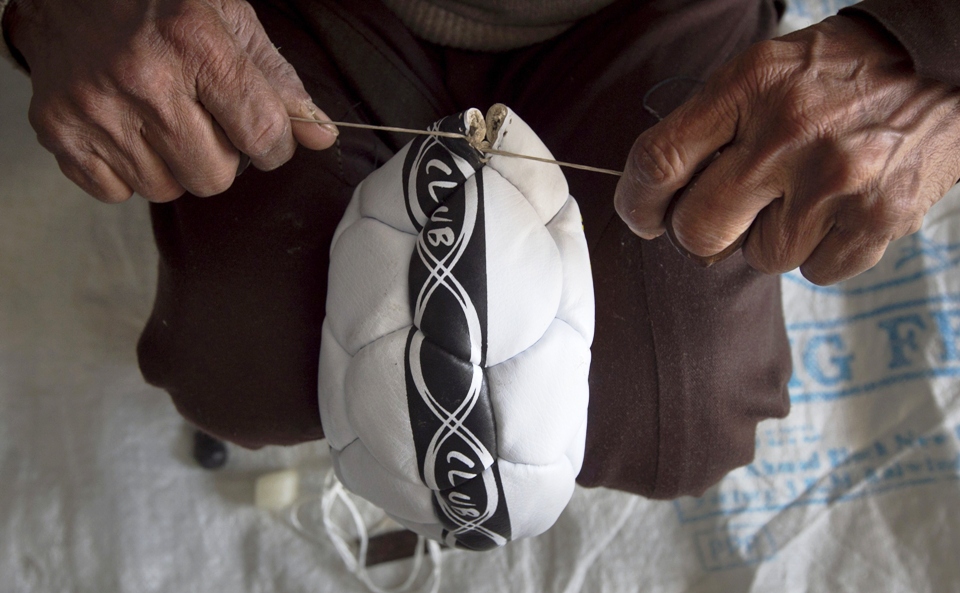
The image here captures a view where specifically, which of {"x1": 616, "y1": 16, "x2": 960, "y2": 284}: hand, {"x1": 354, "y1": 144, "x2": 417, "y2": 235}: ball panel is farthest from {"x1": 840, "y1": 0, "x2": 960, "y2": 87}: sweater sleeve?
{"x1": 354, "y1": 144, "x2": 417, "y2": 235}: ball panel

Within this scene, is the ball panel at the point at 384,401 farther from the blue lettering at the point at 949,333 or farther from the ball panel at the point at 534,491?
the blue lettering at the point at 949,333

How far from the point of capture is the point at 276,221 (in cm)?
77

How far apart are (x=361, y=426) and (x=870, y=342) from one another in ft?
3.18

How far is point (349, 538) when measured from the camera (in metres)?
1.15

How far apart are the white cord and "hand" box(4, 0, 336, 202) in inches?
24.3

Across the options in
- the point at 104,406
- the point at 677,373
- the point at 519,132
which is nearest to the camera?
the point at 519,132

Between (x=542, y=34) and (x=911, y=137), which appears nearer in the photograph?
(x=911, y=137)

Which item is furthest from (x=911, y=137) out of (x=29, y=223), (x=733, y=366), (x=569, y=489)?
(x=29, y=223)

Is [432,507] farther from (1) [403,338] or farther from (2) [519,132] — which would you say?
(2) [519,132]

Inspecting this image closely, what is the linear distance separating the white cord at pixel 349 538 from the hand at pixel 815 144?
75cm

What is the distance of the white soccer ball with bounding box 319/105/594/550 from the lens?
0.63 m

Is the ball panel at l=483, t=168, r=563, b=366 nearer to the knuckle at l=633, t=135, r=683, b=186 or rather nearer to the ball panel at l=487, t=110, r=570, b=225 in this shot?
the ball panel at l=487, t=110, r=570, b=225

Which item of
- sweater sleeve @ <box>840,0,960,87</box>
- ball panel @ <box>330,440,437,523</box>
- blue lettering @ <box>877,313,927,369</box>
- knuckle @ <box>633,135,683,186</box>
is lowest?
blue lettering @ <box>877,313,927,369</box>

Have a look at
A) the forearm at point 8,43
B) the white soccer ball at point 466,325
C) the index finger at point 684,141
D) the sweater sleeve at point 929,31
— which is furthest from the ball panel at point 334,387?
the sweater sleeve at point 929,31
